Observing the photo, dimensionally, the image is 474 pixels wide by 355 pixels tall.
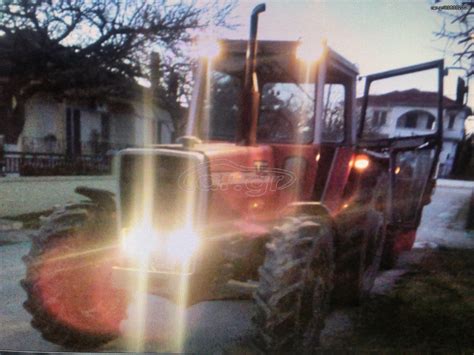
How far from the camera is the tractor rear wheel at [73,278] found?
8.03 feet

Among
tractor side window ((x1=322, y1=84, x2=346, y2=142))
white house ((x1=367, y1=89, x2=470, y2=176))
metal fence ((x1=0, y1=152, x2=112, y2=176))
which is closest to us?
tractor side window ((x1=322, y1=84, x2=346, y2=142))

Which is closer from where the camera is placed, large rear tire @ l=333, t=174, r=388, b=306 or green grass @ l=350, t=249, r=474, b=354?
green grass @ l=350, t=249, r=474, b=354

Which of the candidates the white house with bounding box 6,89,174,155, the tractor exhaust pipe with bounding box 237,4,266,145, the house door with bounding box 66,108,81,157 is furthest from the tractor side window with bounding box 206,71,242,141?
the house door with bounding box 66,108,81,157

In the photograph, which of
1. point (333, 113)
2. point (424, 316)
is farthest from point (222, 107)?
point (424, 316)

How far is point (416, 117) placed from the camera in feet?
11.8

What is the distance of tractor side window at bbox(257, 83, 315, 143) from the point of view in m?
2.61

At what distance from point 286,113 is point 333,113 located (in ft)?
1.10

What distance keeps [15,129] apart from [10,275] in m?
1.42

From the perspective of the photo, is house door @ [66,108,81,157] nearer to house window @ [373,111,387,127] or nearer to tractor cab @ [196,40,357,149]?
tractor cab @ [196,40,357,149]

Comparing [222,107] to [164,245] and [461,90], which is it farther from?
[461,90]

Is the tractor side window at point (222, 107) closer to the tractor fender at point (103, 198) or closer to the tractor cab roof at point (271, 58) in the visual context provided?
the tractor cab roof at point (271, 58)

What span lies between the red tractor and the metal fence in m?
1.30

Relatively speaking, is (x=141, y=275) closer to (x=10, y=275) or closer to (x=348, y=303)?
(x=348, y=303)

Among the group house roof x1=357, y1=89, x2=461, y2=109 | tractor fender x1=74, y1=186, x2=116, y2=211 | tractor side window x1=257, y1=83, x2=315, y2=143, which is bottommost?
tractor fender x1=74, y1=186, x2=116, y2=211
